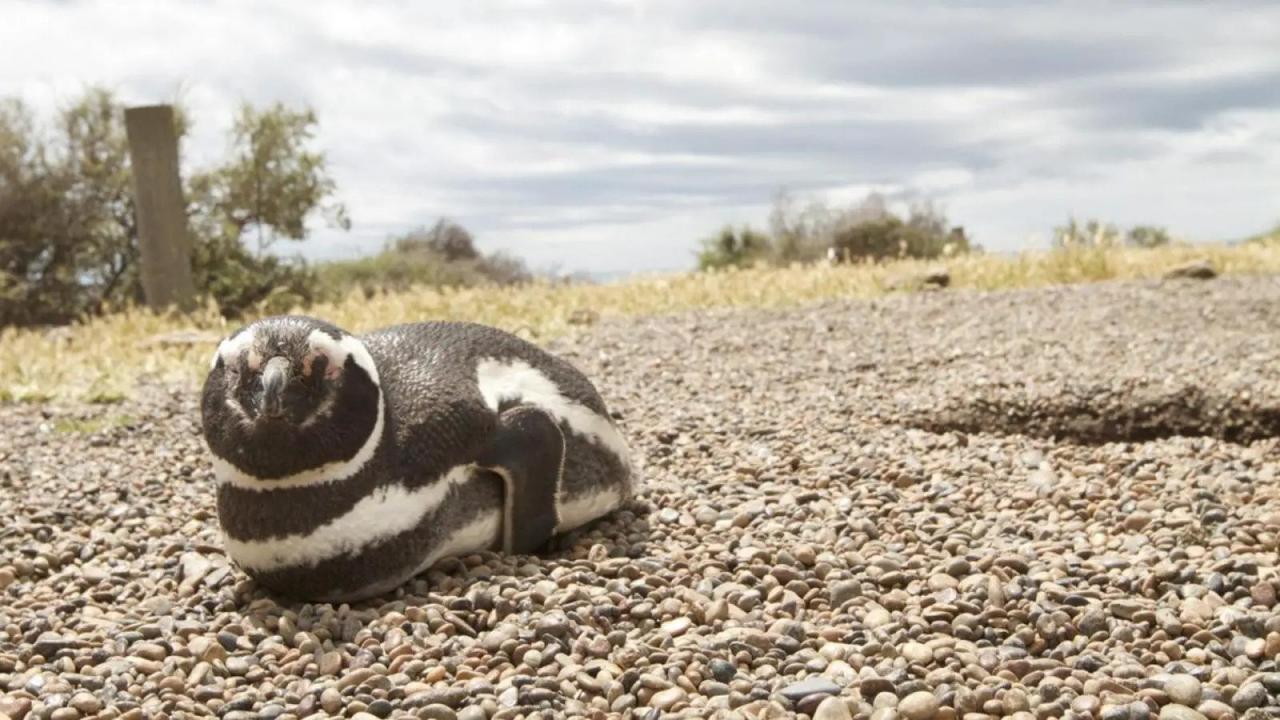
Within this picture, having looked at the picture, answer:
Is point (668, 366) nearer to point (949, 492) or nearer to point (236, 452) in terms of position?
point (949, 492)

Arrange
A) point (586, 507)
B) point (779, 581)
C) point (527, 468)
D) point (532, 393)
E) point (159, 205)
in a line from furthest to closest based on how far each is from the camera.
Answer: point (159, 205), point (586, 507), point (532, 393), point (527, 468), point (779, 581)

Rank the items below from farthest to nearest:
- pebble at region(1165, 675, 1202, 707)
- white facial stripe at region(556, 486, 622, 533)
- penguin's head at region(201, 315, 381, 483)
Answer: white facial stripe at region(556, 486, 622, 533), penguin's head at region(201, 315, 381, 483), pebble at region(1165, 675, 1202, 707)

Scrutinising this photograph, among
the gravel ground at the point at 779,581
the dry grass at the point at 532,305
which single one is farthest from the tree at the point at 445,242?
the gravel ground at the point at 779,581

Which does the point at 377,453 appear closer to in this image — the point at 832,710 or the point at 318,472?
the point at 318,472

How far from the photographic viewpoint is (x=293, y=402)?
340cm

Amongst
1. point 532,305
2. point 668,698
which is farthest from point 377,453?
point 532,305

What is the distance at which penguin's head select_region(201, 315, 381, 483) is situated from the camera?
3.42 m

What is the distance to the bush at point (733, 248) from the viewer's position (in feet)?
64.5

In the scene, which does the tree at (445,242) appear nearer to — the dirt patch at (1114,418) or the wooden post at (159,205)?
the wooden post at (159,205)

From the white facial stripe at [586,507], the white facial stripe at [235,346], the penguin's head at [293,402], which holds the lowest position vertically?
the white facial stripe at [586,507]

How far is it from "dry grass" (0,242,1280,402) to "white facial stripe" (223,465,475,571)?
15.3 ft

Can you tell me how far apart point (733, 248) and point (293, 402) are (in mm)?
16674

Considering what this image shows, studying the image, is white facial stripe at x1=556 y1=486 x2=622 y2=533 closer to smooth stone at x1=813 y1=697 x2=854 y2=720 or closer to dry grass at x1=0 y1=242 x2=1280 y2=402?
smooth stone at x1=813 y1=697 x2=854 y2=720

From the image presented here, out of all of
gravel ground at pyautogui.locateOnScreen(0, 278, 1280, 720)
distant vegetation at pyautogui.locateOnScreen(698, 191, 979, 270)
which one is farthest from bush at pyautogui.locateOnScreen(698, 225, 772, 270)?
gravel ground at pyautogui.locateOnScreen(0, 278, 1280, 720)
